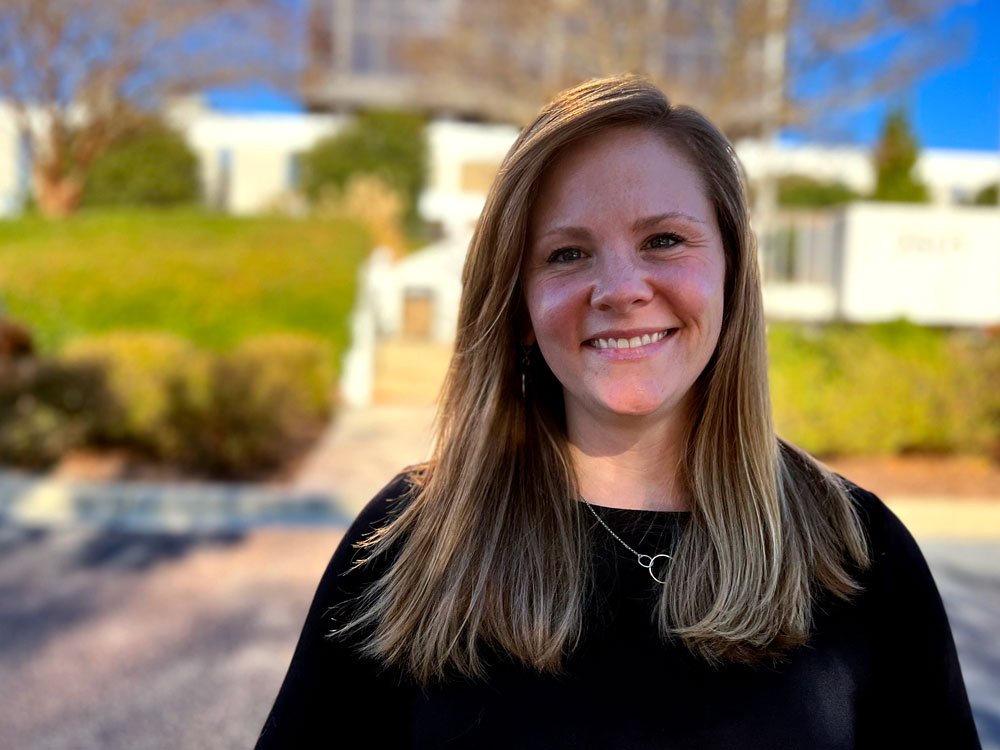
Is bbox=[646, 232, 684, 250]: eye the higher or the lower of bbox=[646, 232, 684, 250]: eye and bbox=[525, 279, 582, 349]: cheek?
the higher

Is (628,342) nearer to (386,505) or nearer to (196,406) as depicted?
(386,505)

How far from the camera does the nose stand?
157 centimetres

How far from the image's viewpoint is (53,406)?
902cm

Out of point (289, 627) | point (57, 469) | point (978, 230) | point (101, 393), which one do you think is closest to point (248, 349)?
point (101, 393)

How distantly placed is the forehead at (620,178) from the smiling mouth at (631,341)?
21cm

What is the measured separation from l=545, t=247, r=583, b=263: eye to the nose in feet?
0.18

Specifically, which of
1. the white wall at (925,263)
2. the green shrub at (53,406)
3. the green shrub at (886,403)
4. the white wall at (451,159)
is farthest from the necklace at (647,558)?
the white wall at (451,159)

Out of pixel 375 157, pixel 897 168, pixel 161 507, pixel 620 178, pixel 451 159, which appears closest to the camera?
pixel 620 178

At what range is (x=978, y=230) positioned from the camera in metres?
16.8

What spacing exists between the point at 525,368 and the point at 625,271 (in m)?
0.37

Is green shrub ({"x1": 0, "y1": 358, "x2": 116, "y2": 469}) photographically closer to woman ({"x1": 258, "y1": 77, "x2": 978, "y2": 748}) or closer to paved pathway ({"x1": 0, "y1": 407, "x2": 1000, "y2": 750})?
paved pathway ({"x1": 0, "y1": 407, "x2": 1000, "y2": 750})

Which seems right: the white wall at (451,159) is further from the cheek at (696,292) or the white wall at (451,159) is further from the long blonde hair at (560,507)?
the cheek at (696,292)

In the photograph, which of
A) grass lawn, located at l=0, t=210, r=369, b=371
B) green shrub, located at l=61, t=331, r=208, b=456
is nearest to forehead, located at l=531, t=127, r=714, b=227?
green shrub, located at l=61, t=331, r=208, b=456

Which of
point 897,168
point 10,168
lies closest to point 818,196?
point 897,168
